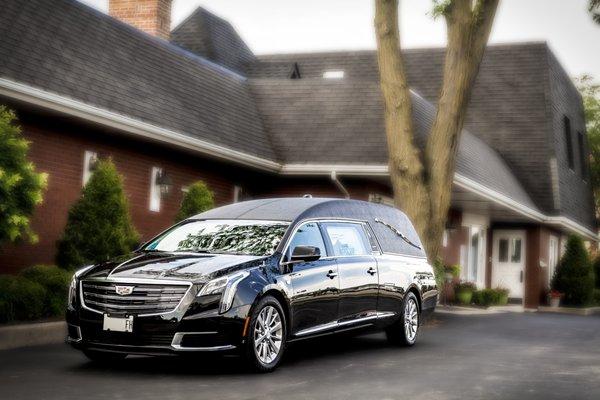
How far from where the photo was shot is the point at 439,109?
62.3 ft

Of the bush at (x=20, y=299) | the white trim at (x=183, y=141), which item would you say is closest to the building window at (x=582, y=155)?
the white trim at (x=183, y=141)

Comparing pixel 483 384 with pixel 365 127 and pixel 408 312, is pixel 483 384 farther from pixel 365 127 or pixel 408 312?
pixel 365 127

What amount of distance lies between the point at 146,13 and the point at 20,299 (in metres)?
15.8

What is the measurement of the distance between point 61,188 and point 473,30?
26.8 ft

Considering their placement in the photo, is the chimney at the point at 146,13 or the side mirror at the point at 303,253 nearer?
the side mirror at the point at 303,253

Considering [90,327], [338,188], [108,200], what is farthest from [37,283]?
[338,188]

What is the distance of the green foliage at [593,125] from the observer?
4938 centimetres

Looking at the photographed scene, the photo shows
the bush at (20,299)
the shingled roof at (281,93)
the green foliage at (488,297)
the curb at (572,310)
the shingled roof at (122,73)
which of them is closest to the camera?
the bush at (20,299)

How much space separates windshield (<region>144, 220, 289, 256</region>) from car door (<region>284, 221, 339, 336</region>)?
25 centimetres

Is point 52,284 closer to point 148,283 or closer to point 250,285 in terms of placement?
point 148,283

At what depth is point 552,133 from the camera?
3266 cm

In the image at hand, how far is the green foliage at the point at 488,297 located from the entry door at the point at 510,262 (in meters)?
3.63

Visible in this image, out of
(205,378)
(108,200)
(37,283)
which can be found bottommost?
(205,378)

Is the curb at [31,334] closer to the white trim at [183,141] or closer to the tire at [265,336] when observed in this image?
the tire at [265,336]
